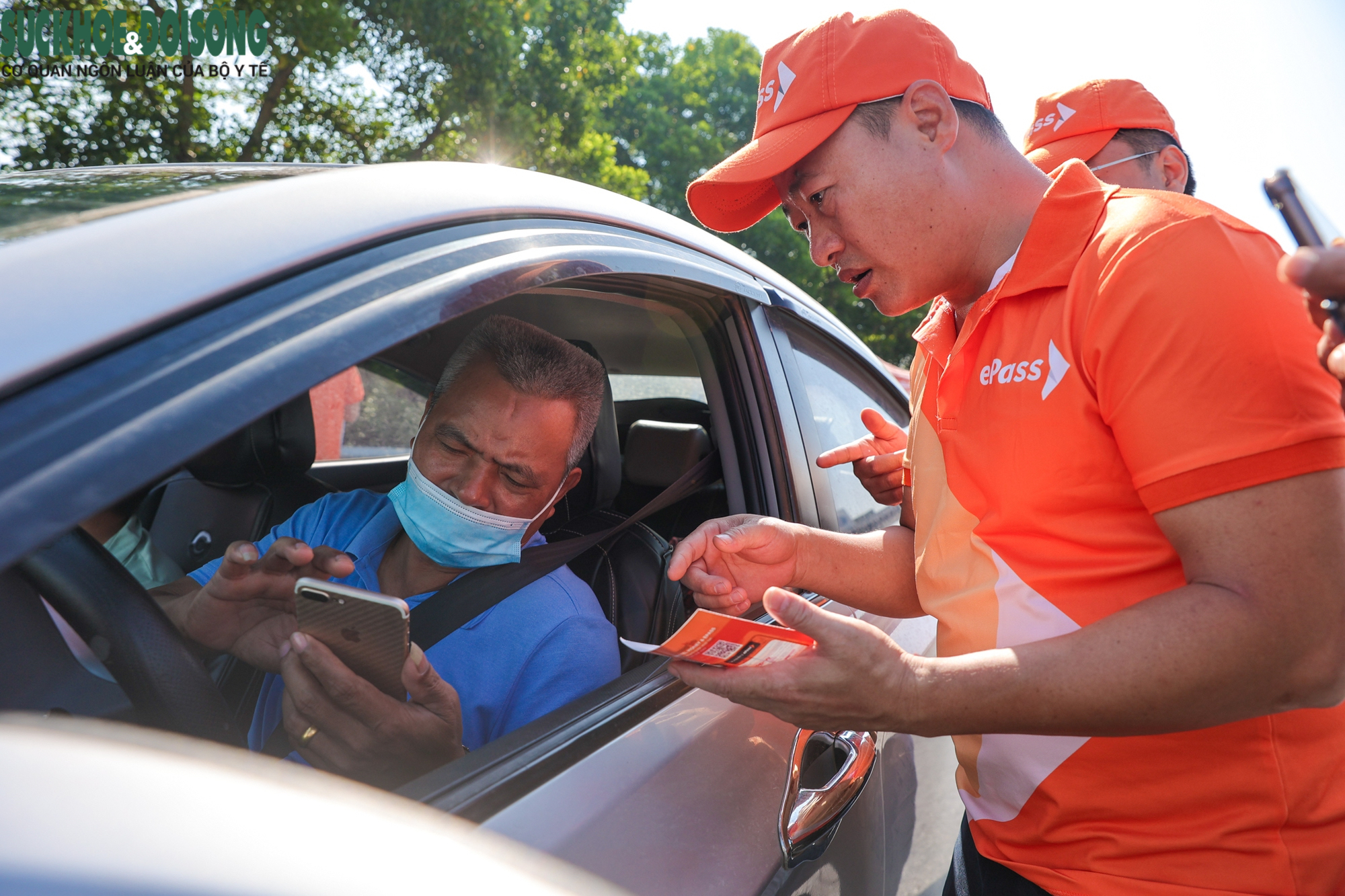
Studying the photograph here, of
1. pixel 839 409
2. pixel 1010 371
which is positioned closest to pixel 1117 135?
pixel 839 409

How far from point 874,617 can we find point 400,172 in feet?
5.18

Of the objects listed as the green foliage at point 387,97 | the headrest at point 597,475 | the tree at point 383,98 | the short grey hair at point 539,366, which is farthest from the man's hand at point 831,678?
the tree at point 383,98

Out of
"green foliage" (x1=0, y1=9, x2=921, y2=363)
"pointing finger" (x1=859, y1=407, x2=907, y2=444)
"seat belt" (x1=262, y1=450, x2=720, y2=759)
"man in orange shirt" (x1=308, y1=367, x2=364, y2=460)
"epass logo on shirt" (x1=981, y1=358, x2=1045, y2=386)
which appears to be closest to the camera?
"epass logo on shirt" (x1=981, y1=358, x2=1045, y2=386)

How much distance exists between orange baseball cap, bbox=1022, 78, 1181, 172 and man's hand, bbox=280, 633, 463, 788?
2.59m

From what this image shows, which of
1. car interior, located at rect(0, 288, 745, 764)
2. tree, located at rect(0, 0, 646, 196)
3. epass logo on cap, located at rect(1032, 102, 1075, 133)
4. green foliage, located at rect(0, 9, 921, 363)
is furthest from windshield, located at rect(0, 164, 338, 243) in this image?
tree, located at rect(0, 0, 646, 196)

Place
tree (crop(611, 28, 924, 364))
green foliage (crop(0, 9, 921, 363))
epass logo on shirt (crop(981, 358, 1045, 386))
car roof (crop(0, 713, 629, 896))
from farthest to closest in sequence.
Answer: tree (crop(611, 28, 924, 364)), green foliage (crop(0, 9, 921, 363)), epass logo on shirt (crop(981, 358, 1045, 386)), car roof (crop(0, 713, 629, 896))

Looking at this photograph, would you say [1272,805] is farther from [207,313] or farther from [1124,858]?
[207,313]

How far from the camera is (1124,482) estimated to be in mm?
1154

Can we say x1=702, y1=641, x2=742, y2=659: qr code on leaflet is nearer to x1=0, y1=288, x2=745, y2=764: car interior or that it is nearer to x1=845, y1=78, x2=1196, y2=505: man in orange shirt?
x1=0, y1=288, x2=745, y2=764: car interior

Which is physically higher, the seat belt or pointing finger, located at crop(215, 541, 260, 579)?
pointing finger, located at crop(215, 541, 260, 579)

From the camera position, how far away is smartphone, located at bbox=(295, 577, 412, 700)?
1183mm

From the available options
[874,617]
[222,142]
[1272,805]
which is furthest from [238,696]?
[222,142]

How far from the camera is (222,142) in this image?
32.8ft

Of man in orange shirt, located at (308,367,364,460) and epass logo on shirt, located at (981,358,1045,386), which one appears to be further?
man in orange shirt, located at (308,367,364,460)
